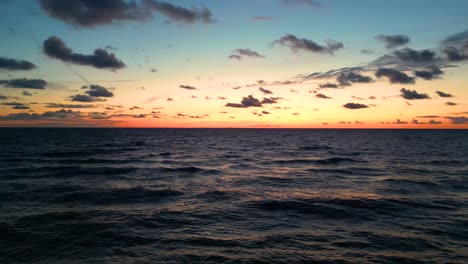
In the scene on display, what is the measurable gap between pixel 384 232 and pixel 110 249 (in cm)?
1252

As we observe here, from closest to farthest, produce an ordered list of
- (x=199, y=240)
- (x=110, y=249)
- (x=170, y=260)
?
1. (x=170, y=260)
2. (x=110, y=249)
3. (x=199, y=240)

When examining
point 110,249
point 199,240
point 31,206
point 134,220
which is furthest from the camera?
point 31,206

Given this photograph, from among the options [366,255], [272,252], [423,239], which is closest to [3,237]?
[272,252]

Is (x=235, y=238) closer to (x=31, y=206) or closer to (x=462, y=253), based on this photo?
(x=462, y=253)

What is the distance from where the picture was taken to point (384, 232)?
13984mm

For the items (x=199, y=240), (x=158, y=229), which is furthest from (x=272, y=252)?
(x=158, y=229)

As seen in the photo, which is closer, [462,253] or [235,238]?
[462,253]

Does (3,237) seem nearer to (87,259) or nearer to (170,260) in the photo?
(87,259)

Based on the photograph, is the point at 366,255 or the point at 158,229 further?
the point at 158,229

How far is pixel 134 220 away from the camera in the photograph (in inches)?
623

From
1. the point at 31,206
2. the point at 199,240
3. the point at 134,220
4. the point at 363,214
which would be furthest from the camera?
the point at 31,206

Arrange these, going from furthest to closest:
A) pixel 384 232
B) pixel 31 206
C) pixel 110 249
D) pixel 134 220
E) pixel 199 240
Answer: pixel 31 206, pixel 134 220, pixel 384 232, pixel 199 240, pixel 110 249

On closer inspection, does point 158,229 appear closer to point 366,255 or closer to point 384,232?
point 366,255

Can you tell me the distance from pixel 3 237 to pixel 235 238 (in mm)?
10595
